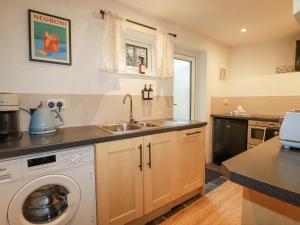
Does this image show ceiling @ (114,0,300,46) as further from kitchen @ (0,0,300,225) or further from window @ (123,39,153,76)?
window @ (123,39,153,76)

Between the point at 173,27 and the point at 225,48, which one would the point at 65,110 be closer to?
the point at 173,27

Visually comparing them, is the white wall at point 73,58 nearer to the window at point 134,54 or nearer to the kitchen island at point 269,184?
the window at point 134,54

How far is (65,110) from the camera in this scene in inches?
70.0

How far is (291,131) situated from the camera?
102 centimetres

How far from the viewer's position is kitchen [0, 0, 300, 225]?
108cm

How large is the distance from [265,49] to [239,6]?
1618 mm

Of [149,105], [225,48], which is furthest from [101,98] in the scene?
[225,48]

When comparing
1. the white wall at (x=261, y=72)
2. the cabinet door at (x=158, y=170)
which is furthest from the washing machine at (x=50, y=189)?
the white wall at (x=261, y=72)

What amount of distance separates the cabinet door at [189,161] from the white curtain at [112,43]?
1.03 m

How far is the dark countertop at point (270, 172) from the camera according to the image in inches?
23.6

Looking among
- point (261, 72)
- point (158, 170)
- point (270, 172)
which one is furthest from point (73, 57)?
point (261, 72)

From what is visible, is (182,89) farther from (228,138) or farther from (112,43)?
(112,43)

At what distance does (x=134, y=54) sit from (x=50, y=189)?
68.8 inches

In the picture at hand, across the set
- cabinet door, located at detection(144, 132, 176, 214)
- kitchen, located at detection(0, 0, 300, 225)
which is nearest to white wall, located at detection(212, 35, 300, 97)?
kitchen, located at detection(0, 0, 300, 225)
